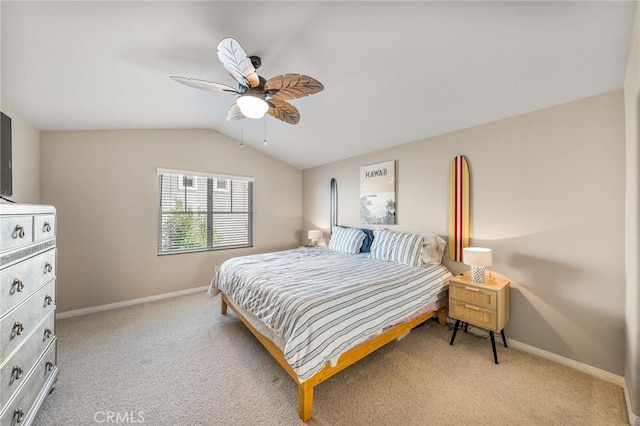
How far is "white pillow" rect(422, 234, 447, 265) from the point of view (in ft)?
9.30

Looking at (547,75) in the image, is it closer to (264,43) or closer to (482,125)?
(482,125)

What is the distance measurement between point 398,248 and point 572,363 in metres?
1.76

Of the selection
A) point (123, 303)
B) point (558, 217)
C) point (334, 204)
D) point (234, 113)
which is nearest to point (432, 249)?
point (558, 217)

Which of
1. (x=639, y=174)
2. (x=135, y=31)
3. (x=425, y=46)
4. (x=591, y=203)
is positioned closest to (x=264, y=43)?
(x=135, y=31)

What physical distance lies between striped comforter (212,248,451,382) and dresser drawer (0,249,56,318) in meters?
1.36

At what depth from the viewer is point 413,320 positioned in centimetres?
240

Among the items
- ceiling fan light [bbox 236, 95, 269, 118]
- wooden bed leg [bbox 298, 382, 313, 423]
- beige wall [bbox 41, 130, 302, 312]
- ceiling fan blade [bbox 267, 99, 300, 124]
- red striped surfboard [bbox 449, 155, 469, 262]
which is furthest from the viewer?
beige wall [bbox 41, 130, 302, 312]

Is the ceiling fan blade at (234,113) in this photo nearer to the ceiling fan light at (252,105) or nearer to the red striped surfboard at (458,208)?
the ceiling fan light at (252,105)

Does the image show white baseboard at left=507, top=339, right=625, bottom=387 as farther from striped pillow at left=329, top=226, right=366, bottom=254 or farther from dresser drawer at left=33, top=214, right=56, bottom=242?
dresser drawer at left=33, top=214, right=56, bottom=242

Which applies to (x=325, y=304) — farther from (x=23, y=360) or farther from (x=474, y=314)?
(x=23, y=360)

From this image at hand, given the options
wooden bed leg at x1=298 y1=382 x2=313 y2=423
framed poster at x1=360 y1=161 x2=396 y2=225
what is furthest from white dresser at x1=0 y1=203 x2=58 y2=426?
framed poster at x1=360 y1=161 x2=396 y2=225

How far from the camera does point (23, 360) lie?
1335 mm

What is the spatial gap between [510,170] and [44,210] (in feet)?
12.8

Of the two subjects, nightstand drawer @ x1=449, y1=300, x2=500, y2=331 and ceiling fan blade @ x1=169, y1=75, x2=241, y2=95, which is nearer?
ceiling fan blade @ x1=169, y1=75, x2=241, y2=95
